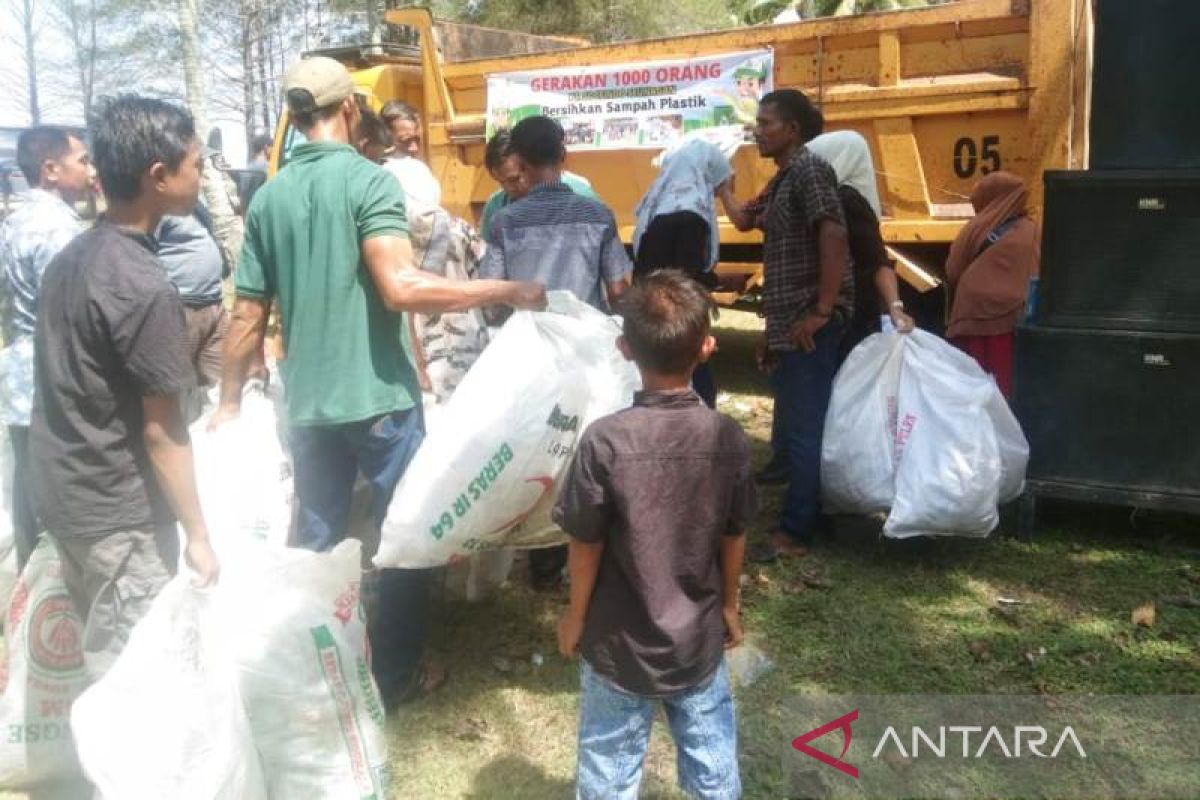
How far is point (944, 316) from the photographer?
5.56 meters

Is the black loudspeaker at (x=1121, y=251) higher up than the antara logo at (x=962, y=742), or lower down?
higher up

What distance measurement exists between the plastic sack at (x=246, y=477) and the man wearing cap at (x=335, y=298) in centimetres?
7

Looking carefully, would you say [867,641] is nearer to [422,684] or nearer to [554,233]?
[422,684]

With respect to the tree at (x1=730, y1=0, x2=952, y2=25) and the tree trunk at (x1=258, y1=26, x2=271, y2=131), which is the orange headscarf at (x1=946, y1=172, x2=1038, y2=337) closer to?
the tree at (x1=730, y1=0, x2=952, y2=25)

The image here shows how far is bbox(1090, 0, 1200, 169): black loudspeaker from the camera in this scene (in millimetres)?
3500

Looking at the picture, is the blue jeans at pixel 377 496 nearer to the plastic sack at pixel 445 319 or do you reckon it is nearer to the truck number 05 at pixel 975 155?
the plastic sack at pixel 445 319

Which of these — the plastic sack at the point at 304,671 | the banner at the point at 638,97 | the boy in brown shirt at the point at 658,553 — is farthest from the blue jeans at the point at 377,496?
the banner at the point at 638,97

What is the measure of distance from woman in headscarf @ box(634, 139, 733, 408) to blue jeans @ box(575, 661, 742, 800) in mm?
2196

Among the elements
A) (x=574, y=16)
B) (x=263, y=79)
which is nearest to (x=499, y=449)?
(x=574, y=16)

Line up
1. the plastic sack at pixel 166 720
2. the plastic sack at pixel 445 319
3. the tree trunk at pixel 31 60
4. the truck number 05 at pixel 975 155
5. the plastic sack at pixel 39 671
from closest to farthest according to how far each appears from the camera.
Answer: the plastic sack at pixel 166 720
the plastic sack at pixel 39 671
the plastic sack at pixel 445 319
the truck number 05 at pixel 975 155
the tree trunk at pixel 31 60

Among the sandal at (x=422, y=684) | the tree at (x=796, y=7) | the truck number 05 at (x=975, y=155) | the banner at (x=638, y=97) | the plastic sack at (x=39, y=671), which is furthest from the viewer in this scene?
the tree at (x=796, y=7)

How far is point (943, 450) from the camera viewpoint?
139 inches

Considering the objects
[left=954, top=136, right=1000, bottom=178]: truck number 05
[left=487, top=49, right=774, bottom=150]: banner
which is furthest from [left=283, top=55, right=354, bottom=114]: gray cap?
[left=954, top=136, right=1000, bottom=178]: truck number 05

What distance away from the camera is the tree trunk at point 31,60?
28.9 meters
